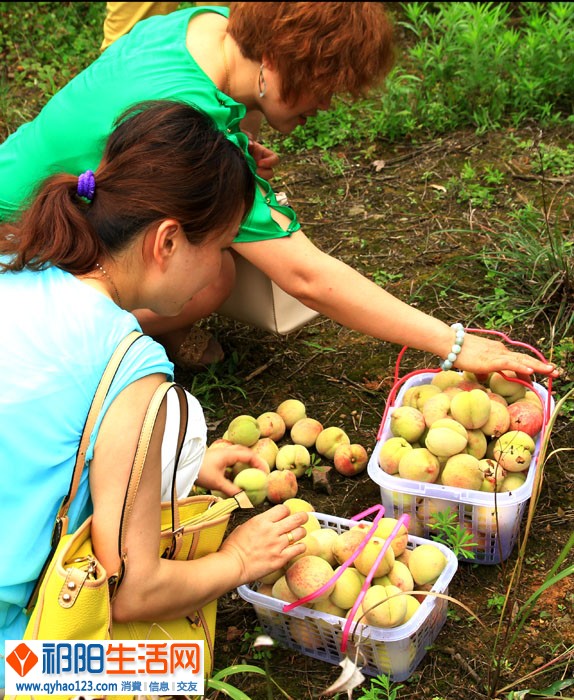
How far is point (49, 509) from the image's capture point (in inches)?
69.5

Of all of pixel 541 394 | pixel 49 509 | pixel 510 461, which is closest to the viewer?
pixel 49 509

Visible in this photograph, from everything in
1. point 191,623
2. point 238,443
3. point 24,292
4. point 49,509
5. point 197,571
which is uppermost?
point 24,292

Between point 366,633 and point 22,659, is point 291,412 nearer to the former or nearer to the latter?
point 366,633

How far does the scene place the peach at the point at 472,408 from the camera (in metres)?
2.36

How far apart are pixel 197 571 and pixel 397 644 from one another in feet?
1.66

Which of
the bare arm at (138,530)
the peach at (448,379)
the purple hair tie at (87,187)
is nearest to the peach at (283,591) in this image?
the bare arm at (138,530)

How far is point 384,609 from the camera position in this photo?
194 centimetres

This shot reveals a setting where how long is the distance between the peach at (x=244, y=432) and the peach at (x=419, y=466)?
0.62 meters

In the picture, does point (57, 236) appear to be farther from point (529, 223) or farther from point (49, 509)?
point (529, 223)

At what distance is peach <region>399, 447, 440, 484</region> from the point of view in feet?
7.59

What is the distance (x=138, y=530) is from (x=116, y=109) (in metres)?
1.39

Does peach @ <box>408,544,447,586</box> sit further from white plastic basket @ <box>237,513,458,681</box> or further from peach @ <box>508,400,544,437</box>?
peach @ <box>508,400,544,437</box>

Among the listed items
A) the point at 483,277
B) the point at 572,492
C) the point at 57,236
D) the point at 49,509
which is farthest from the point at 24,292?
the point at 483,277

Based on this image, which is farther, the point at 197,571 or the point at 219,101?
the point at 219,101
